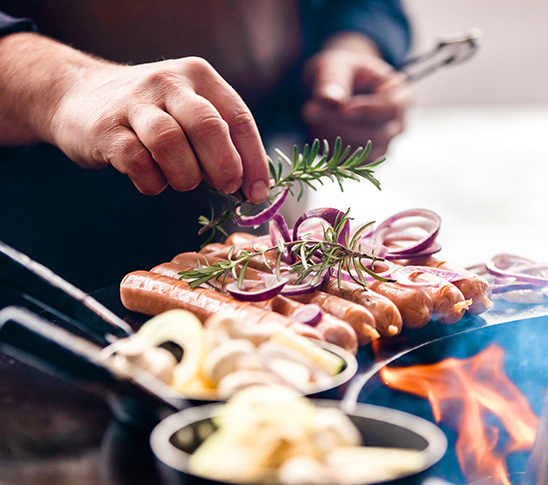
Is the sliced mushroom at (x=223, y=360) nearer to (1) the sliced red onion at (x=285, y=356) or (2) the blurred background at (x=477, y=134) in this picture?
(1) the sliced red onion at (x=285, y=356)

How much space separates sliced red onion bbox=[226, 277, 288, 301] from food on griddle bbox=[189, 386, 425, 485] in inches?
17.4

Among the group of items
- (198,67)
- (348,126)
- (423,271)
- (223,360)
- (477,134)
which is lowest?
(477,134)

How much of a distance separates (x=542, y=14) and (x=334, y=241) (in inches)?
463

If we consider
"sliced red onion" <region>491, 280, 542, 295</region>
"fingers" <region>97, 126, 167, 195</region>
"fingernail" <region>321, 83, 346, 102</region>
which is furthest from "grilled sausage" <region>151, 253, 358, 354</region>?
"fingernail" <region>321, 83, 346, 102</region>

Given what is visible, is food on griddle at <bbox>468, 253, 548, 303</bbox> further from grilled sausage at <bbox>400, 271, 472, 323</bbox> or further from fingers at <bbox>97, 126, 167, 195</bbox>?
fingers at <bbox>97, 126, 167, 195</bbox>

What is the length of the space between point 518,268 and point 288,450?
1193mm

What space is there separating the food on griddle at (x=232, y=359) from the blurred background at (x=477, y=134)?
4.95m

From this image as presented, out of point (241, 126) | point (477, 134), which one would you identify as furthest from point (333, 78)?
point (477, 134)

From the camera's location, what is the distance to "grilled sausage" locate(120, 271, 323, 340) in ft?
4.10

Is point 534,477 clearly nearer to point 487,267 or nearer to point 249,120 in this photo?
point 487,267

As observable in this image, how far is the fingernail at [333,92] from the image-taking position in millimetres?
2645

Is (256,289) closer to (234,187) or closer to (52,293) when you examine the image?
(234,187)

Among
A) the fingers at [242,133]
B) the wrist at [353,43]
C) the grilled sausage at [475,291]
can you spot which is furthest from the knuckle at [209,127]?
the wrist at [353,43]

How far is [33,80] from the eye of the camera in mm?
1941
